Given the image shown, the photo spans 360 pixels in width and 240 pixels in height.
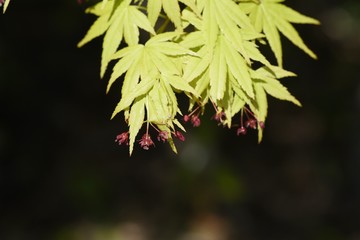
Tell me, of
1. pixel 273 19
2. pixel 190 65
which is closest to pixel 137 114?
pixel 190 65

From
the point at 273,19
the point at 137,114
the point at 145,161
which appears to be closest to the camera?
the point at 137,114

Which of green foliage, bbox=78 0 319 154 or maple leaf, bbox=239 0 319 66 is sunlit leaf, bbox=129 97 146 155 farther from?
maple leaf, bbox=239 0 319 66

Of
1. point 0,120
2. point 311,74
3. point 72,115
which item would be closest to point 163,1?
point 0,120

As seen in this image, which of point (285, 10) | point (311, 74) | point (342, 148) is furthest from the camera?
point (311, 74)

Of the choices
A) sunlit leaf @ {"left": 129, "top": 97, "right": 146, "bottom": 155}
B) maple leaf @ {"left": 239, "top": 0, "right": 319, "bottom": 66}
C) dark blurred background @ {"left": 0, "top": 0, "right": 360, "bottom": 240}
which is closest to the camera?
sunlit leaf @ {"left": 129, "top": 97, "right": 146, "bottom": 155}

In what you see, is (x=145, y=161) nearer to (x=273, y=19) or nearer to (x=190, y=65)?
(x=273, y=19)

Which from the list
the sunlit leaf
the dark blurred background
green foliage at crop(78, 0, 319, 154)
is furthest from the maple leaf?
the dark blurred background

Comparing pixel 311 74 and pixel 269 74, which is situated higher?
pixel 269 74

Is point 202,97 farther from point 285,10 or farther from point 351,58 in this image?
point 351,58
